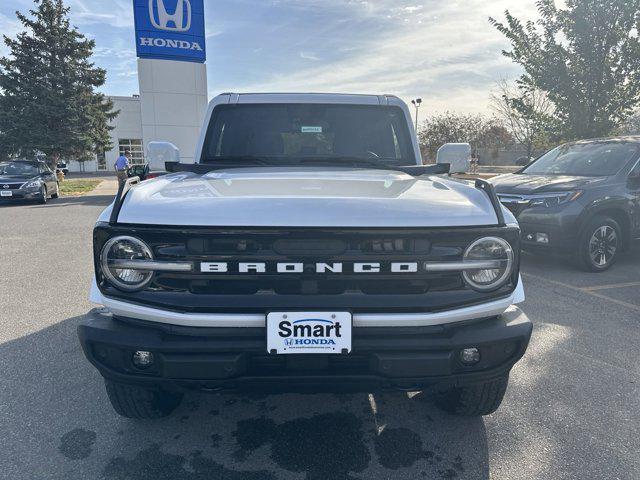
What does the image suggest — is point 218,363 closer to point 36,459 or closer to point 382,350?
point 382,350

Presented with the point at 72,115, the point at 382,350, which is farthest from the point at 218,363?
the point at 72,115

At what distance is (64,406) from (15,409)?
0.96 feet

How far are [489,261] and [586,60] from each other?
37.8ft

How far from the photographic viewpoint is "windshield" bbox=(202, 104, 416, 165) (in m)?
3.56

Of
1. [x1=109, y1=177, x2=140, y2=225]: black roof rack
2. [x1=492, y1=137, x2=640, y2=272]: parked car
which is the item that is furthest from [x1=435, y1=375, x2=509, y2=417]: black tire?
[x1=492, y1=137, x2=640, y2=272]: parked car

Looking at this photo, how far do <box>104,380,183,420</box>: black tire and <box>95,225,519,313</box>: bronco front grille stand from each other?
692 mm

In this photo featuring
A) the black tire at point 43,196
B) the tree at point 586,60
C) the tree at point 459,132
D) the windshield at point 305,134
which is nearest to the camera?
the windshield at point 305,134

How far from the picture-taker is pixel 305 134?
141 inches

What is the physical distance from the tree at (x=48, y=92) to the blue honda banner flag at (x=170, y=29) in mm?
11843

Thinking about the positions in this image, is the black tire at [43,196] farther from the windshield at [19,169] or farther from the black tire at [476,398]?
the black tire at [476,398]

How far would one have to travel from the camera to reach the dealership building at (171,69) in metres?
17.7

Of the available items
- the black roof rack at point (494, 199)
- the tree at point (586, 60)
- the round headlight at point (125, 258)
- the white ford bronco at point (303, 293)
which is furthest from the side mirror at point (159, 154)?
the tree at point (586, 60)

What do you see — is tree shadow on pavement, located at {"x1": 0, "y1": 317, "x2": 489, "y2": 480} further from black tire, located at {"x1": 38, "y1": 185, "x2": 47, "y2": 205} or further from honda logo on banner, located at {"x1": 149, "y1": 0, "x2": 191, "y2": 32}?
honda logo on banner, located at {"x1": 149, "y1": 0, "x2": 191, "y2": 32}

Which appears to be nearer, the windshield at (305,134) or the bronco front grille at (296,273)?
the bronco front grille at (296,273)
